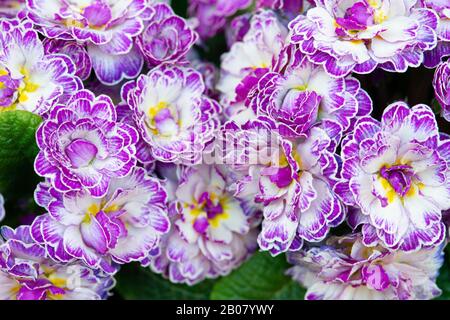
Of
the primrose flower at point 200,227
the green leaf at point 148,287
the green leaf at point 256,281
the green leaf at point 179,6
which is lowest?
the green leaf at point 148,287

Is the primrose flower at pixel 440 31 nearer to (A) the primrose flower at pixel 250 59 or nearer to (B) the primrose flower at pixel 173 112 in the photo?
(A) the primrose flower at pixel 250 59

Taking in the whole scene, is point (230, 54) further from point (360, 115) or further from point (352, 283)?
point (352, 283)

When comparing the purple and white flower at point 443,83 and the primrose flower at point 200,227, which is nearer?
the purple and white flower at point 443,83

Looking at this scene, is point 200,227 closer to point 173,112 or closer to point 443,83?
point 173,112

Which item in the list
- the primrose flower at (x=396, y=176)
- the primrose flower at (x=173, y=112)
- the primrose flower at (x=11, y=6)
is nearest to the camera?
Result: the primrose flower at (x=396, y=176)

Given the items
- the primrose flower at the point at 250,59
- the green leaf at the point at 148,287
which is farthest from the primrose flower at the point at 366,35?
the green leaf at the point at 148,287

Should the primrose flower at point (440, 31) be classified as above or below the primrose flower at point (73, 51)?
above
